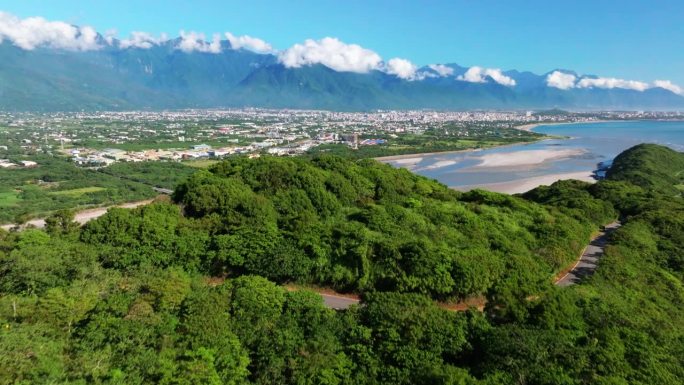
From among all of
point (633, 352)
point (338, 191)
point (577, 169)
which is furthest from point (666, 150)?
point (633, 352)

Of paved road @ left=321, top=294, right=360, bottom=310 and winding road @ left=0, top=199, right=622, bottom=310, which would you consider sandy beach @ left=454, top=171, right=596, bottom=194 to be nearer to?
winding road @ left=0, top=199, right=622, bottom=310

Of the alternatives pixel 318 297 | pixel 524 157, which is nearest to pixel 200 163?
pixel 524 157

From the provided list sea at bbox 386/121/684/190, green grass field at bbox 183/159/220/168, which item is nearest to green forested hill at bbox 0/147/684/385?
sea at bbox 386/121/684/190

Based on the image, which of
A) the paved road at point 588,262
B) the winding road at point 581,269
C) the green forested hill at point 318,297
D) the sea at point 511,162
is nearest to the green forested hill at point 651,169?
the sea at point 511,162

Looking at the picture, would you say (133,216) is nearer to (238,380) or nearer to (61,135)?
(238,380)

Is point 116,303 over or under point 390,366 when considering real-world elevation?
over

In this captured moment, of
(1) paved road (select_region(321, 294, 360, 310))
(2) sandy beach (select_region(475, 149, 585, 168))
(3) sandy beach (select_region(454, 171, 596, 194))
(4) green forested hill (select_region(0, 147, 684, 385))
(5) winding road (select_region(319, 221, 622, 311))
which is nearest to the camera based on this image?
(4) green forested hill (select_region(0, 147, 684, 385))
